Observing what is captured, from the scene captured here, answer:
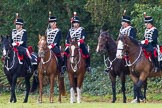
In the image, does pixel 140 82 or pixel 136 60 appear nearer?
pixel 140 82

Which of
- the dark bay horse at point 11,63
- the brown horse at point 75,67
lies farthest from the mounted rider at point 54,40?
the dark bay horse at point 11,63

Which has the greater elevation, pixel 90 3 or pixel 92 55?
pixel 90 3

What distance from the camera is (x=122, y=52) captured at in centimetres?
2545

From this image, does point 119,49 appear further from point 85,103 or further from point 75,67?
point 85,103

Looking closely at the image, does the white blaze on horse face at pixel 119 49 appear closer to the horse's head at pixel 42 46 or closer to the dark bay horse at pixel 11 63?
the horse's head at pixel 42 46

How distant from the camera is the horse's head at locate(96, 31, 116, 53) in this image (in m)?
26.0

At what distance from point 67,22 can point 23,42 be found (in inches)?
521

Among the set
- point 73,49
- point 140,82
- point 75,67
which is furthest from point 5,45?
point 140,82

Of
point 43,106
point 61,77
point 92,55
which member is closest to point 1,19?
point 92,55

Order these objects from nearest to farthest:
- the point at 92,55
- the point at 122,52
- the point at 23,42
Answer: the point at 122,52, the point at 23,42, the point at 92,55

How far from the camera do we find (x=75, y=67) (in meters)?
26.6

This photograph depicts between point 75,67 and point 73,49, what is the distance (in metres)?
0.84

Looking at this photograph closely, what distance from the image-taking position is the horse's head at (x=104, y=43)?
26.0m

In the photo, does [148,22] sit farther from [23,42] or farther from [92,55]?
[92,55]
